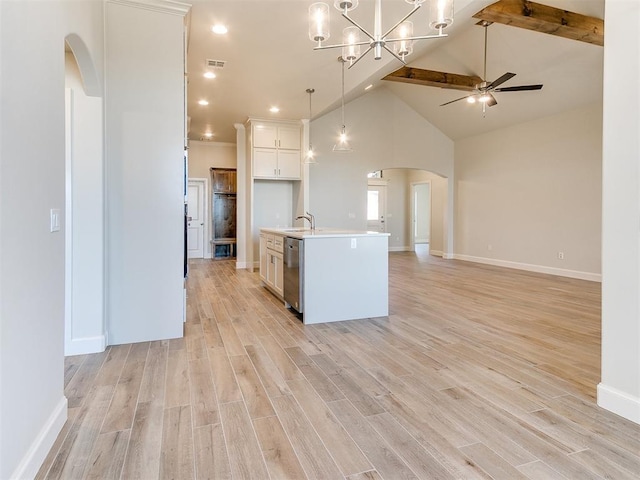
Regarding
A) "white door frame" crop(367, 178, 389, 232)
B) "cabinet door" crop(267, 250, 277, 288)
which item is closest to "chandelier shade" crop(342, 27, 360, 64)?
"cabinet door" crop(267, 250, 277, 288)

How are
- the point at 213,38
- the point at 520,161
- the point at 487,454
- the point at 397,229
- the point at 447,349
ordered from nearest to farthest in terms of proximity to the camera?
1. the point at 487,454
2. the point at 447,349
3. the point at 213,38
4. the point at 520,161
5. the point at 397,229

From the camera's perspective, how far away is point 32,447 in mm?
1496

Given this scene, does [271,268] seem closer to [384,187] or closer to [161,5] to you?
[161,5]

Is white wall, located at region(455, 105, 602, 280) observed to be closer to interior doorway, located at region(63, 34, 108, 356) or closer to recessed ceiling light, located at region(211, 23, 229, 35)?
recessed ceiling light, located at region(211, 23, 229, 35)

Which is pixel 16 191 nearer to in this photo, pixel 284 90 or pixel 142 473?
pixel 142 473

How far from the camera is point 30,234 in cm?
151

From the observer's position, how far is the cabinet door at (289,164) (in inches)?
288

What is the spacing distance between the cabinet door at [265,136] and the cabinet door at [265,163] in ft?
0.33

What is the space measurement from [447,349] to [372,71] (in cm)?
376

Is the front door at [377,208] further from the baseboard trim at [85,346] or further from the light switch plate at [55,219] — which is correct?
the light switch plate at [55,219]

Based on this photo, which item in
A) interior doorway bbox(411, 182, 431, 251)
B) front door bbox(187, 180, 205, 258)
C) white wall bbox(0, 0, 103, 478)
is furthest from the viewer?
interior doorway bbox(411, 182, 431, 251)

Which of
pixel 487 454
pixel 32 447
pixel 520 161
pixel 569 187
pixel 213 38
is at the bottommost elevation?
pixel 487 454

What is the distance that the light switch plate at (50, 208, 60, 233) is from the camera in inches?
68.5

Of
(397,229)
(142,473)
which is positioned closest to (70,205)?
(142,473)
